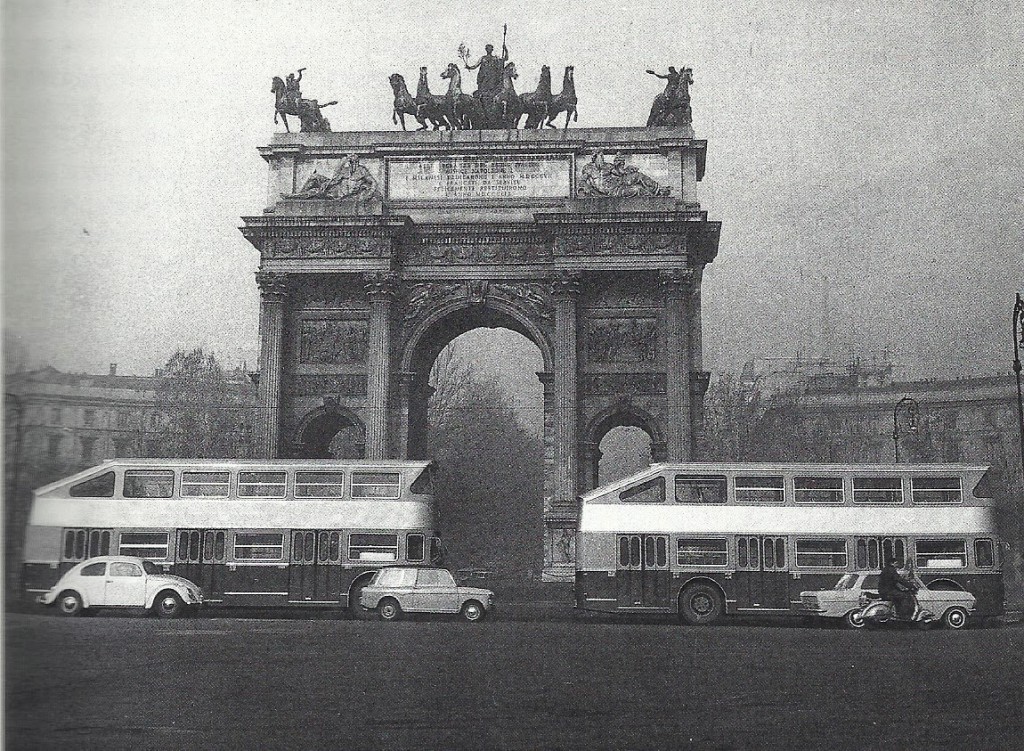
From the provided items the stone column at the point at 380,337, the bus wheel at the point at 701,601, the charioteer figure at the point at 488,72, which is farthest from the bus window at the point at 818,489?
the stone column at the point at 380,337

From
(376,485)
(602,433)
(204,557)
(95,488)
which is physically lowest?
(204,557)

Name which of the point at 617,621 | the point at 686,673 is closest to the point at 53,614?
the point at 686,673

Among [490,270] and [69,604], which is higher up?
[490,270]

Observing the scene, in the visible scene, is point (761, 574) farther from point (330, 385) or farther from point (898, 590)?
point (330, 385)

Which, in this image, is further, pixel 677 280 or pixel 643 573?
pixel 677 280

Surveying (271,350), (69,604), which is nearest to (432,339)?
(271,350)

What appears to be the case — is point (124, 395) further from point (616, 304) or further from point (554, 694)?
point (616, 304)
